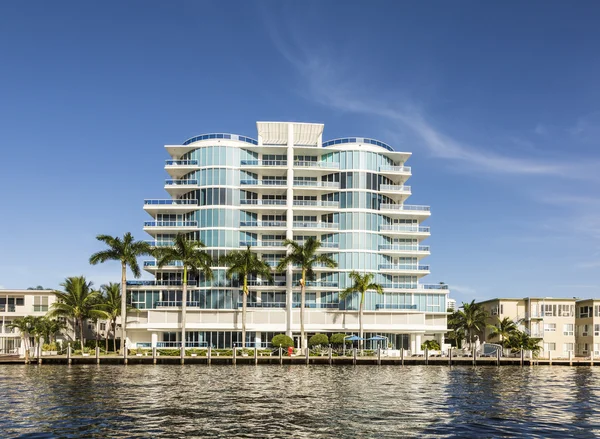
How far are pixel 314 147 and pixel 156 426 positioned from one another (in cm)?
7470

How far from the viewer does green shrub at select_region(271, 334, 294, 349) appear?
92.6 meters

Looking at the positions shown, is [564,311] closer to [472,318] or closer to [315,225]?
[472,318]

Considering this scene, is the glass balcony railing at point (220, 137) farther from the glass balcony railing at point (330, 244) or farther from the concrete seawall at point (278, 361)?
the concrete seawall at point (278, 361)

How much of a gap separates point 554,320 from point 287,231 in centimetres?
4816

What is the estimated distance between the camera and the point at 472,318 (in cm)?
11656

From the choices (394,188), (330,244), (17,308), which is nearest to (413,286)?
(330,244)

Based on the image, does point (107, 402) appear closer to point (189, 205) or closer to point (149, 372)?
point (149, 372)

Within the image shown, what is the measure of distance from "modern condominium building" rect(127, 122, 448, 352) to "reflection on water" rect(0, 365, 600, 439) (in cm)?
3080

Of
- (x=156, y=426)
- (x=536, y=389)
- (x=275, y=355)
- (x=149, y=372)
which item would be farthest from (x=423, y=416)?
(x=275, y=355)

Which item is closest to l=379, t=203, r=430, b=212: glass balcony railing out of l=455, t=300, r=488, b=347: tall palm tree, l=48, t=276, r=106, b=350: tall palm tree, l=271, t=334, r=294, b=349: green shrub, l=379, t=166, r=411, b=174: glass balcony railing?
l=379, t=166, r=411, b=174: glass balcony railing

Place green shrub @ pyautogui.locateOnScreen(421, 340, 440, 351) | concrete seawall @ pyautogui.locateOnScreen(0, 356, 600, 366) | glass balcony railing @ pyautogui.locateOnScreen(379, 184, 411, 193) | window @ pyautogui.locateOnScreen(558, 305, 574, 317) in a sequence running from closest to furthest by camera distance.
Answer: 1. concrete seawall @ pyautogui.locateOnScreen(0, 356, 600, 366)
2. green shrub @ pyautogui.locateOnScreen(421, 340, 440, 351)
3. glass balcony railing @ pyautogui.locateOnScreen(379, 184, 411, 193)
4. window @ pyautogui.locateOnScreen(558, 305, 574, 317)

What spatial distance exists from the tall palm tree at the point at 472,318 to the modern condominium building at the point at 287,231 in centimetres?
1046

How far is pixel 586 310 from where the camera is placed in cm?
10888

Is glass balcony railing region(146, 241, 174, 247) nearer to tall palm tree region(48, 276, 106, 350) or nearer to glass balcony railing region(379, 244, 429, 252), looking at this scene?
tall palm tree region(48, 276, 106, 350)
